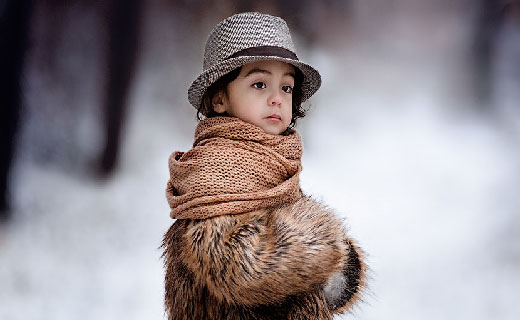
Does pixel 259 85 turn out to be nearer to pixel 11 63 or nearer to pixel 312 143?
pixel 312 143

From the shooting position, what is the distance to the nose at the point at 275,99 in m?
1.03

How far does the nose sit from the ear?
11 centimetres

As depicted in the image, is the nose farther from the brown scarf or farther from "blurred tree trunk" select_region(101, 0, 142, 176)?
"blurred tree trunk" select_region(101, 0, 142, 176)

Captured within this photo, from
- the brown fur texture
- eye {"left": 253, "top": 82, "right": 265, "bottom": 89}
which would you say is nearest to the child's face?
eye {"left": 253, "top": 82, "right": 265, "bottom": 89}

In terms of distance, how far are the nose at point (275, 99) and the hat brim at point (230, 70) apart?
67mm

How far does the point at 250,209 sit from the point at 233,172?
0.24 ft

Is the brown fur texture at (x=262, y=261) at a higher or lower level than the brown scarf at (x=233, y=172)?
lower

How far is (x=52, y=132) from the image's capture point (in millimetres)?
1801

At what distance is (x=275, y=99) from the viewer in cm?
103

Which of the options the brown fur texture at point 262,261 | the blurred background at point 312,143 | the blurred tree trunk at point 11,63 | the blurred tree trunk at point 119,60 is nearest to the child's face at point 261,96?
the brown fur texture at point 262,261

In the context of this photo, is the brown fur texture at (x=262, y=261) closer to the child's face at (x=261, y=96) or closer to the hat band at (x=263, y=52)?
the child's face at (x=261, y=96)

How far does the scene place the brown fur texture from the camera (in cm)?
85

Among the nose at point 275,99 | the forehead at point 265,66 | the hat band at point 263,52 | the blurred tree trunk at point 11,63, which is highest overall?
the blurred tree trunk at point 11,63

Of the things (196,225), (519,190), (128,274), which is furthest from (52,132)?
(519,190)
